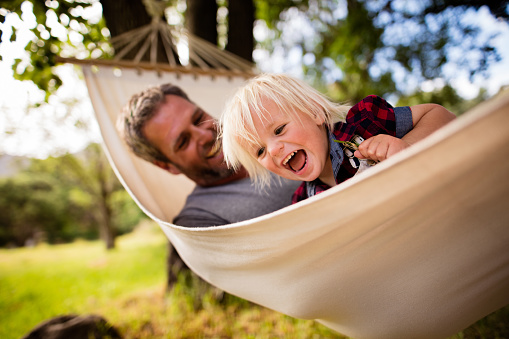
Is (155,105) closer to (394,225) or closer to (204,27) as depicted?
(394,225)

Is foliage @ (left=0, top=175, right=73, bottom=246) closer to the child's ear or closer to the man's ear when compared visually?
the man's ear

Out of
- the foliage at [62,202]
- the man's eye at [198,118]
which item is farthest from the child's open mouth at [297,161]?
the foliage at [62,202]

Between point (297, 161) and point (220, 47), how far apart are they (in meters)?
2.99

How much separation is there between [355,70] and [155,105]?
2.68m

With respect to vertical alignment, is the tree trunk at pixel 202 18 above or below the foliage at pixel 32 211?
above

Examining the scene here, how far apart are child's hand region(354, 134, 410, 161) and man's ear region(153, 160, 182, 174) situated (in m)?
0.95

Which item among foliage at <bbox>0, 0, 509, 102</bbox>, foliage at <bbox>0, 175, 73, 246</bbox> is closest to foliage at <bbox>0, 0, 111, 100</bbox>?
foliage at <bbox>0, 0, 509, 102</bbox>

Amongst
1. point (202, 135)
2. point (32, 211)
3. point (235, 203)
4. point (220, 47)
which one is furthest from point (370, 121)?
point (32, 211)

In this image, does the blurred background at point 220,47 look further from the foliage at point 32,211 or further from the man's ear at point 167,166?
the foliage at point 32,211

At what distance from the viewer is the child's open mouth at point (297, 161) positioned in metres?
0.92

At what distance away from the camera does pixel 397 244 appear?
→ 26.7 inches

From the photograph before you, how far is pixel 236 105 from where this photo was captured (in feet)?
3.24

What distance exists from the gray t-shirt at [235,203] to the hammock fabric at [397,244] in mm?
255

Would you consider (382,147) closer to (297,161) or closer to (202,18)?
(297,161)
